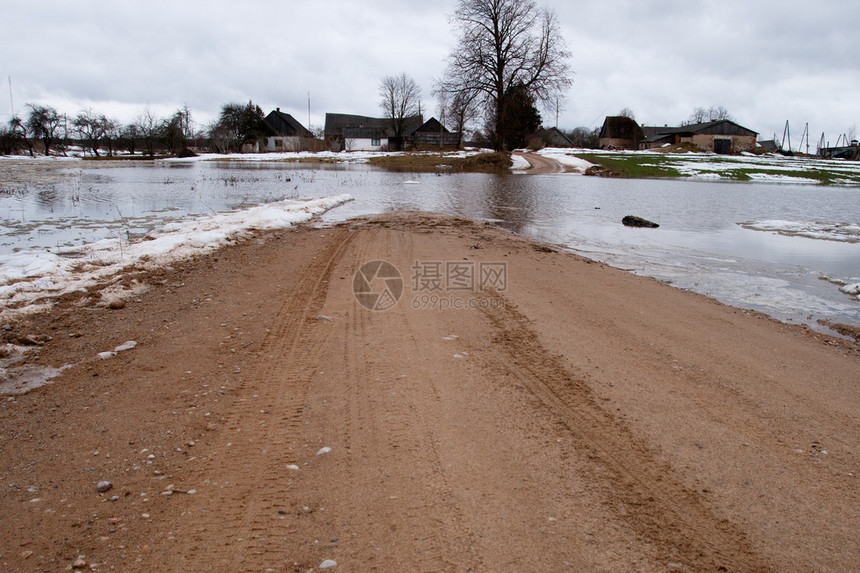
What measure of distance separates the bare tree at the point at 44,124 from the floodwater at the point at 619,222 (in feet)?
226

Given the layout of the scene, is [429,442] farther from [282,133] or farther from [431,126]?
[282,133]

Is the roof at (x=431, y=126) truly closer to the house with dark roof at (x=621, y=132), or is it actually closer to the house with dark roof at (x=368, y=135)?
the house with dark roof at (x=368, y=135)

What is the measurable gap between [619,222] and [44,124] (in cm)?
8980

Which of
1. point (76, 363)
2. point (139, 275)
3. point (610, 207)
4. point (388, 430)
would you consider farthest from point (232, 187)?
point (388, 430)

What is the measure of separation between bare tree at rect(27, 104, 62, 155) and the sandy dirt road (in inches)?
3487

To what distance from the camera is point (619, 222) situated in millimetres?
14734

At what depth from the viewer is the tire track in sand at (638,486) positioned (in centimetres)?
239

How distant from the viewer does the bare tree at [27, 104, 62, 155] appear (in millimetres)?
74625

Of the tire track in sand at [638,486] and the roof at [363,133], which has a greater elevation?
the roof at [363,133]

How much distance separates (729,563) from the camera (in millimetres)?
2332

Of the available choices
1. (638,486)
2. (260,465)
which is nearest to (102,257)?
(260,465)

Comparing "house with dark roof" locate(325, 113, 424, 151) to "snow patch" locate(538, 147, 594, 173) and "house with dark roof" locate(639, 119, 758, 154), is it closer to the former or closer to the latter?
"snow patch" locate(538, 147, 594, 173)

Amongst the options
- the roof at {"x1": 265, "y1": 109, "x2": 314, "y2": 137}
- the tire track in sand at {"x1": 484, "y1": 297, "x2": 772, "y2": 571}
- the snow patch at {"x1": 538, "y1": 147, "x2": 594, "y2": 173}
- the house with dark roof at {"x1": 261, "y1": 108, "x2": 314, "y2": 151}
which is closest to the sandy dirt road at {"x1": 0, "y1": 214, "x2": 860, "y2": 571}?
the tire track in sand at {"x1": 484, "y1": 297, "x2": 772, "y2": 571}

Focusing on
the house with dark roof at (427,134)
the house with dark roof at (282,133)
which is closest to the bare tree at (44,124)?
the house with dark roof at (282,133)
